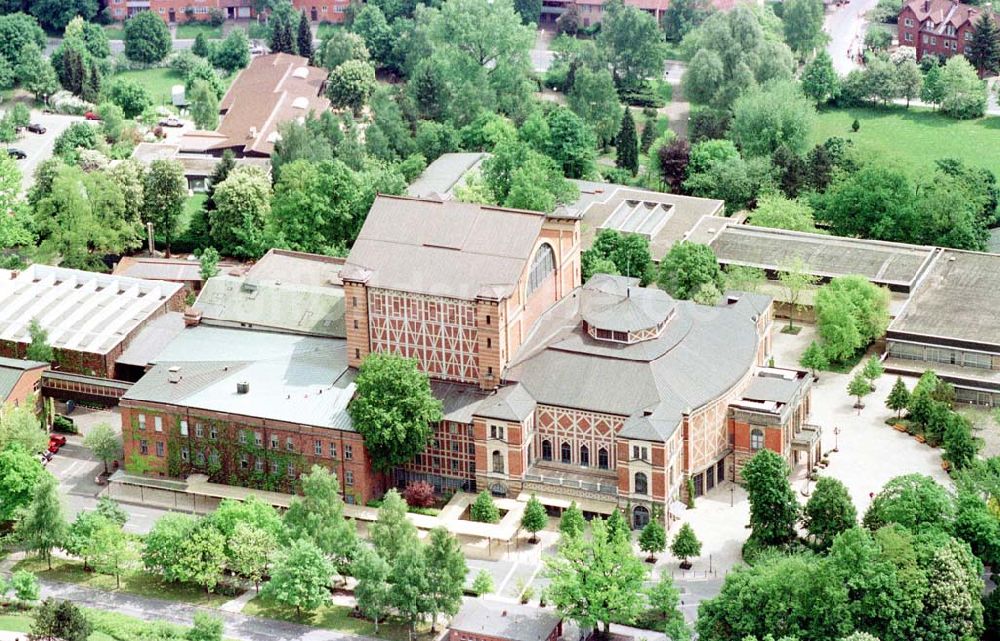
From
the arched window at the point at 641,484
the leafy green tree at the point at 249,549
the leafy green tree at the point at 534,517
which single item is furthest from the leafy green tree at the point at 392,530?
the arched window at the point at 641,484

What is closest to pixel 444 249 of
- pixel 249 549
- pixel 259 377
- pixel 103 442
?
pixel 259 377

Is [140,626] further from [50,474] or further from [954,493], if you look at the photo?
[954,493]

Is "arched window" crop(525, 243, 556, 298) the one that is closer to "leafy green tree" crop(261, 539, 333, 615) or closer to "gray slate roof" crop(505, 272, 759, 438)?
"gray slate roof" crop(505, 272, 759, 438)

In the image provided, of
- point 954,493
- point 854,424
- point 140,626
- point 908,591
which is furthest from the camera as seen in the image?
point 854,424

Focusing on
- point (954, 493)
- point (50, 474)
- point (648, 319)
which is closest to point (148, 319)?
point (50, 474)

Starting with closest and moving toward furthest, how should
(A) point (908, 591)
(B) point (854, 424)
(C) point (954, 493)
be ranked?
(A) point (908, 591)
(C) point (954, 493)
(B) point (854, 424)

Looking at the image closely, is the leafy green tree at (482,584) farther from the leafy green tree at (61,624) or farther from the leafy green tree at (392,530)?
the leafy green tree at (61,624)

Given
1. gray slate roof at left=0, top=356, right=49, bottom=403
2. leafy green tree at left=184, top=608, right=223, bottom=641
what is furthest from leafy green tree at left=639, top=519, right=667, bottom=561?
gray slate roof at left=0, top=356, right=49, bottom=403
